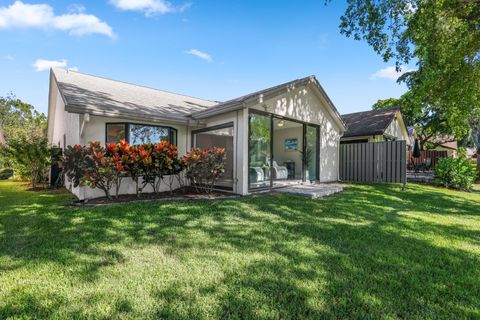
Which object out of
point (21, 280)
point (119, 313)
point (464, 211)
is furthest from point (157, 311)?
point (464, 211)

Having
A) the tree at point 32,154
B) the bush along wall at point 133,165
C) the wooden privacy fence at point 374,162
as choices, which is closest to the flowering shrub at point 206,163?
the bush along wall at point 133,165

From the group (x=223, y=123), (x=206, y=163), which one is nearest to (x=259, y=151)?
(x=223, y=123)

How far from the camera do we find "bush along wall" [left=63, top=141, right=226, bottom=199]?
614 cm

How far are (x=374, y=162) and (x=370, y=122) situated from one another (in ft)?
16.0

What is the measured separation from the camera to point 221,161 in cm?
A: 727

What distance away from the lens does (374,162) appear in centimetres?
1144

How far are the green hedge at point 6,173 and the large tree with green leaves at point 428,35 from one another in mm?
19452

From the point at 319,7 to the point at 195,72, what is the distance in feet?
28.6

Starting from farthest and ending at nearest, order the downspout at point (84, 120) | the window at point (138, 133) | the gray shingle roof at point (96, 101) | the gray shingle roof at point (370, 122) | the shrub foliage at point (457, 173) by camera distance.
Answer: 1. the gray shingle roof at point (370, 122)
2. the shrub foliage at point (457, 173)
3. the window at point (138, 133)
4. the gray shingle roof at point (96, 101)
5. the downspout at point (84, 120)

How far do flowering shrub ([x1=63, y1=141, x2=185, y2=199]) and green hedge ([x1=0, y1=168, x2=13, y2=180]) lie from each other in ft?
40.6

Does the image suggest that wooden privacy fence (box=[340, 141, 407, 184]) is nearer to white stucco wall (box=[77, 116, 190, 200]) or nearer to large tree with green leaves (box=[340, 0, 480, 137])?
large tree with green leaves (box=[340, 0, 480, 137])

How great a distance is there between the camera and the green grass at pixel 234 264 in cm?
220

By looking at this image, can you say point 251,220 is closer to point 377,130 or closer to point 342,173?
point 342,173

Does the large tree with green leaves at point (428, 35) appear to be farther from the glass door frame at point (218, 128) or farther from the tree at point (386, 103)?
the tree at point (386, 103)
